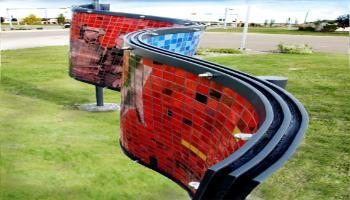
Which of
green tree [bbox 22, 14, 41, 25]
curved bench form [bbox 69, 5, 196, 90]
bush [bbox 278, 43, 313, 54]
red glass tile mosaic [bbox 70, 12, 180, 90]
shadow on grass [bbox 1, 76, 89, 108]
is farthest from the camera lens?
green tree [bbox 22, 14, 41, 25]

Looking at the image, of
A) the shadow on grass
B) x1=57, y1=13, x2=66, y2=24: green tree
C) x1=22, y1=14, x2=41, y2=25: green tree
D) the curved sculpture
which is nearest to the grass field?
the shadow on grass

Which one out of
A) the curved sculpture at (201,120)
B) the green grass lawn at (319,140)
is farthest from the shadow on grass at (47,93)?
the green grass lawn at (319,140)

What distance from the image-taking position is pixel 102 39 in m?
9.69

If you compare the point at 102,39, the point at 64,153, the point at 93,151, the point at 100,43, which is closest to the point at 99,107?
the point at 100,43

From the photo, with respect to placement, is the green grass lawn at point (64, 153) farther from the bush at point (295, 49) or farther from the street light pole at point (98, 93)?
the bush at point (295, 49)

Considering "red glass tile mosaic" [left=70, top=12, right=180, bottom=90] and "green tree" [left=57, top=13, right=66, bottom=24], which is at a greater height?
"red glass tile mosaic" [left=70, top=12, right=180, bottom=90]

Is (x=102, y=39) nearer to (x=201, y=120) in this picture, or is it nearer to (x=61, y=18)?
(x=201, y=120)

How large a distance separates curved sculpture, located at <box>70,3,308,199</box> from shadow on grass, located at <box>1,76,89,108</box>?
24.5 feet

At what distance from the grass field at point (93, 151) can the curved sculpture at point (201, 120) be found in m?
1.81

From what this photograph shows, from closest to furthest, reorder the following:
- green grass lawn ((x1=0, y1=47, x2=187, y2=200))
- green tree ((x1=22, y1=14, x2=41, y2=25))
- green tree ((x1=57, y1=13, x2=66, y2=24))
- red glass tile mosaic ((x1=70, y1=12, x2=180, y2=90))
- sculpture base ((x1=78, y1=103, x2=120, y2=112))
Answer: green grass lawn ((x1=0, y1=47, x2=187, y2=200)) → red glass tile mosaic ((x1=70, y1=12, x2=180, y2=90)) → sculpture base ((x1=78, y1=103, x2=120, y2=112)) → green tree ((x1=22, y1=14, x2=41, y2=25)) → green tree ((x1=57, y1=13, x2=66, y2=24))

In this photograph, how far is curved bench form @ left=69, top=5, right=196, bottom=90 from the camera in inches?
360

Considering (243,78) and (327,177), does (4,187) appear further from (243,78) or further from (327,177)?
(327,177)

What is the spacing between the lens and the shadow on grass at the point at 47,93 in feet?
42.5

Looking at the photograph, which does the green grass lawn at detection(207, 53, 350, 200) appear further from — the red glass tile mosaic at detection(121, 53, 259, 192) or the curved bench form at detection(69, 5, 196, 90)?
the curved bench form at detection(69, 5, 196, 90)
